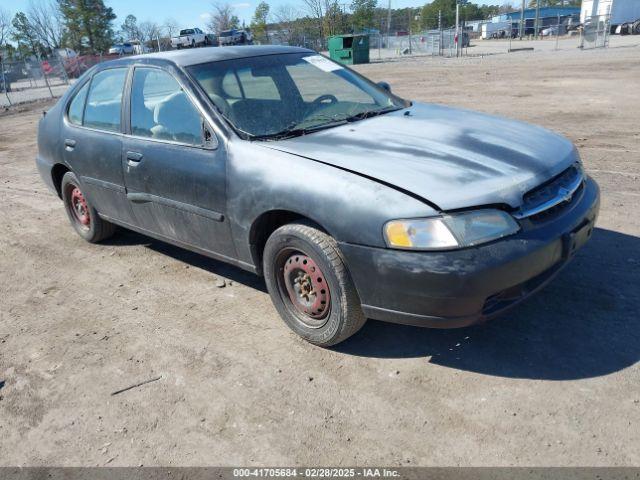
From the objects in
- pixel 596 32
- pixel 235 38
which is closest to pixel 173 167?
pixel 596 32

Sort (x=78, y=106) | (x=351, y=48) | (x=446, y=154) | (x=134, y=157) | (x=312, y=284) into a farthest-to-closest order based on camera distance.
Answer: (x=351, y=48), (x=78, y=106), (x=134, y=157), (x=312, y=284), (x=446, y=154)

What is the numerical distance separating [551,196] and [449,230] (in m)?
0.75

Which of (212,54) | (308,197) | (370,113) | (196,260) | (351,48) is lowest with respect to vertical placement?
(351,48)

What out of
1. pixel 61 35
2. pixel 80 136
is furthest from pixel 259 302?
pixel 61 35

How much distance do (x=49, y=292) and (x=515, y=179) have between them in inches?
145

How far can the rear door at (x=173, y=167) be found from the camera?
3.55 metres

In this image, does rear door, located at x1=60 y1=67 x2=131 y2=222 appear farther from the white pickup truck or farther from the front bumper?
the white pickup truck

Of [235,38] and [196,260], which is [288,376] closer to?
[196,260]

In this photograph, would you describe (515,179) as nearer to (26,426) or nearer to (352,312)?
(352,312)

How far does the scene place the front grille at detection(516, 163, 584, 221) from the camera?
2.81 meters

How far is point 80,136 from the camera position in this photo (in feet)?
15.6

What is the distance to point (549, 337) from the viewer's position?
3.21m

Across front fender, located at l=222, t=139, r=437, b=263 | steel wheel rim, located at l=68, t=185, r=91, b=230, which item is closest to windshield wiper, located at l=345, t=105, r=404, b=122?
front fender, located at l=222, t=139, r=437, b=263

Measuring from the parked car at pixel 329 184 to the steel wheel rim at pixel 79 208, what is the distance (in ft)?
1.42
